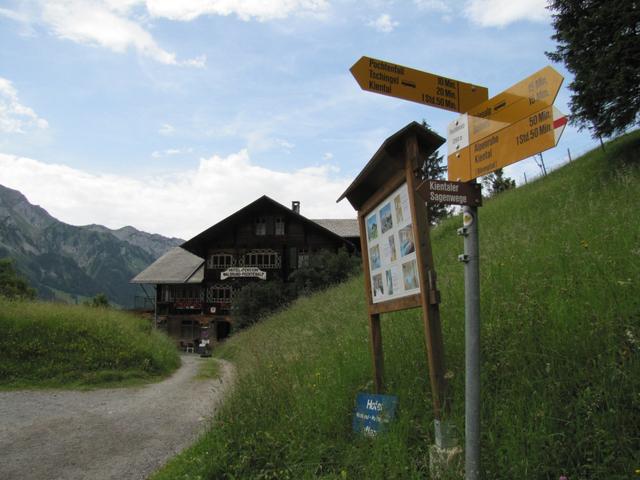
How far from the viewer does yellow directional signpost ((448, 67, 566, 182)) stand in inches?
98.8

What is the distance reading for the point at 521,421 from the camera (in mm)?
2943

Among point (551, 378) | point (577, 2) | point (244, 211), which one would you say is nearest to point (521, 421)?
point (551, 378)

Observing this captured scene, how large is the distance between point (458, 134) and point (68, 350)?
1142 cm

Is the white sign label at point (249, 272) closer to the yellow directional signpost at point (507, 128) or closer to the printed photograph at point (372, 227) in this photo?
the printed photograph at point (372, 227)

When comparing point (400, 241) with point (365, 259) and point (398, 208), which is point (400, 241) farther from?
point (365, 259)

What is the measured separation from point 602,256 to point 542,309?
47.2 inches

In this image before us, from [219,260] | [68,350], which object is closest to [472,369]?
[68,350]

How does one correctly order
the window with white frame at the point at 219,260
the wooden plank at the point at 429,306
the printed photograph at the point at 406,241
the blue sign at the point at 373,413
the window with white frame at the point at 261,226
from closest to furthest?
the wooden plank at the point at 429,306 < the blue sign at the point at 373,413 < the printed photograph at the point at 406,241 < the window with white frame at the point at 261,226 < the window with white frame at the point at 219,260

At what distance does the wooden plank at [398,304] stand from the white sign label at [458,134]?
1.19 m

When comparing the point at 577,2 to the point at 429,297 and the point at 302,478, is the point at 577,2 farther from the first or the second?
the point at 302,478

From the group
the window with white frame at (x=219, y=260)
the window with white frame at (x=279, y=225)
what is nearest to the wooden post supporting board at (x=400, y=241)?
the window with white frame at (x=279, y=225)

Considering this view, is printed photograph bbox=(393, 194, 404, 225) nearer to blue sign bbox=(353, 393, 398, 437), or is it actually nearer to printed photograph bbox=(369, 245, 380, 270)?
printed photograph bbox=(369, 245, 380, 270)

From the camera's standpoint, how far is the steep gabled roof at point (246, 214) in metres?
34.9

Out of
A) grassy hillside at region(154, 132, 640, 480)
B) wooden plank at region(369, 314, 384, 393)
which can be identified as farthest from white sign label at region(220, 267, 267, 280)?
wooden plank at region(369, 314, 384, 393)
